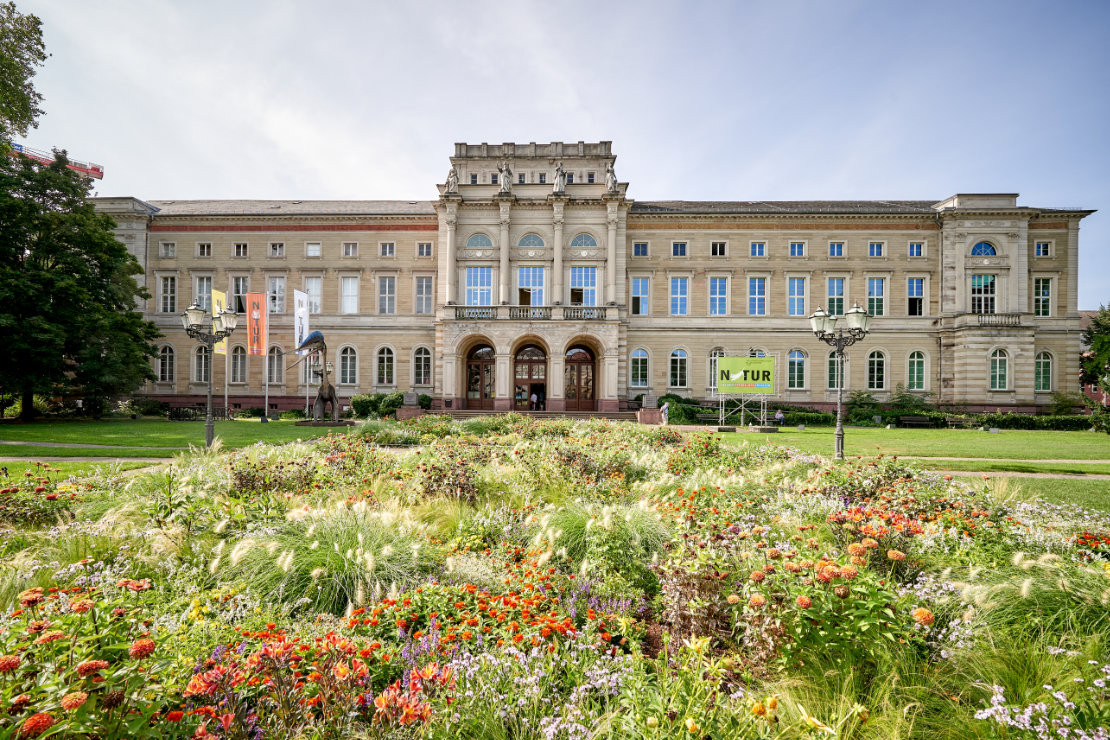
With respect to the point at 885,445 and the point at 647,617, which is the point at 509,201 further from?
the point at 647,617

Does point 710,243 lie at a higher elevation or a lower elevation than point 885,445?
higher

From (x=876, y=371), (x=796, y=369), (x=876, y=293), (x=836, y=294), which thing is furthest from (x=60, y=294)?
(x=876, y=293)

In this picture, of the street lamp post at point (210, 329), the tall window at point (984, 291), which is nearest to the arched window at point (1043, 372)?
the tall window at point (984, 291)

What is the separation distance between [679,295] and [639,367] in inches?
236

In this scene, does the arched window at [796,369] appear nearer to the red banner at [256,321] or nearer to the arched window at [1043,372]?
the arched window at [1043,372]

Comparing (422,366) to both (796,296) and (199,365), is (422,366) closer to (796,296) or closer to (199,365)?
(199,365)

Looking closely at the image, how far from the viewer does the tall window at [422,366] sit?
3388 cm

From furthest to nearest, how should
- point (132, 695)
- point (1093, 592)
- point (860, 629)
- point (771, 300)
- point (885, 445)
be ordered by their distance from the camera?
point (771, 300) → point (885, 445) → point (1093, 592) → point (860, 629) → point (132, 695)

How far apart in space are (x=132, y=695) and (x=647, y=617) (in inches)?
136

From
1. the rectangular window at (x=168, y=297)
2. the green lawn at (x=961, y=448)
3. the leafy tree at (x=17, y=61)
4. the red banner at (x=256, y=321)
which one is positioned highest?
the leafy tree at (x=17, y=61)

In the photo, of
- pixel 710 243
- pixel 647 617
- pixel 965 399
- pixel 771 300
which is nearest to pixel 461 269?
pixel 710 243

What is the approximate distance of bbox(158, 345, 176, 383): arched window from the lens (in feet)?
112

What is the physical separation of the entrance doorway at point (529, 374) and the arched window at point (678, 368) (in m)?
9.11

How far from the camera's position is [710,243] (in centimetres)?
3362
